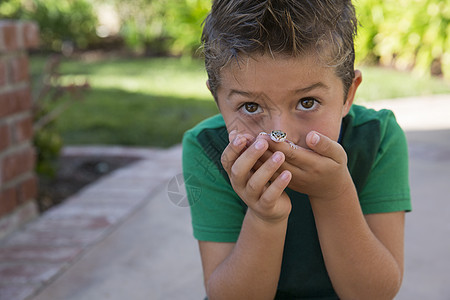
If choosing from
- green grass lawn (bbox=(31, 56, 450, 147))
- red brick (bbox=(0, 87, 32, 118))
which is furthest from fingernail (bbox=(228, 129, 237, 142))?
green grass lawn (bbox=(31, 56, 450, 147))

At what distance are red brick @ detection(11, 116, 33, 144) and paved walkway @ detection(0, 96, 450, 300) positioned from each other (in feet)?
1.41

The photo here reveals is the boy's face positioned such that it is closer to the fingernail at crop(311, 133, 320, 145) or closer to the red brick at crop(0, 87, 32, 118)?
the fingernail at crop(311, 133, 320, 145)

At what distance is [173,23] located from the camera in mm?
9766

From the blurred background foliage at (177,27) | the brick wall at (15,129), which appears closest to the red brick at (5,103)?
the brick wall at (15,129)

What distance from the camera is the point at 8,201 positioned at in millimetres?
2693

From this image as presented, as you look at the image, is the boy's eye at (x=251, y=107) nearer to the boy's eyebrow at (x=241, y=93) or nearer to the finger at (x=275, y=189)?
the boy's eyebrow at (x=241, y=93)

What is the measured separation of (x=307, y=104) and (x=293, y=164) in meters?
0.15

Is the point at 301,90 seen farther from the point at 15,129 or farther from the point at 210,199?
the point at 15,129

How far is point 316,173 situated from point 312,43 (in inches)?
11.2

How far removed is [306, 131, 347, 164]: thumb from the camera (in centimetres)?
112

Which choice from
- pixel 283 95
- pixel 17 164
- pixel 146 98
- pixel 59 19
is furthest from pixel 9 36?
pixel 59 19

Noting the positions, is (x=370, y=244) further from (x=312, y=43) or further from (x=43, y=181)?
(x=43, y=181)

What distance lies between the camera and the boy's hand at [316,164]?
1.12 metres

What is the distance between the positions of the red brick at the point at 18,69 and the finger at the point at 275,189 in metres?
1.96
